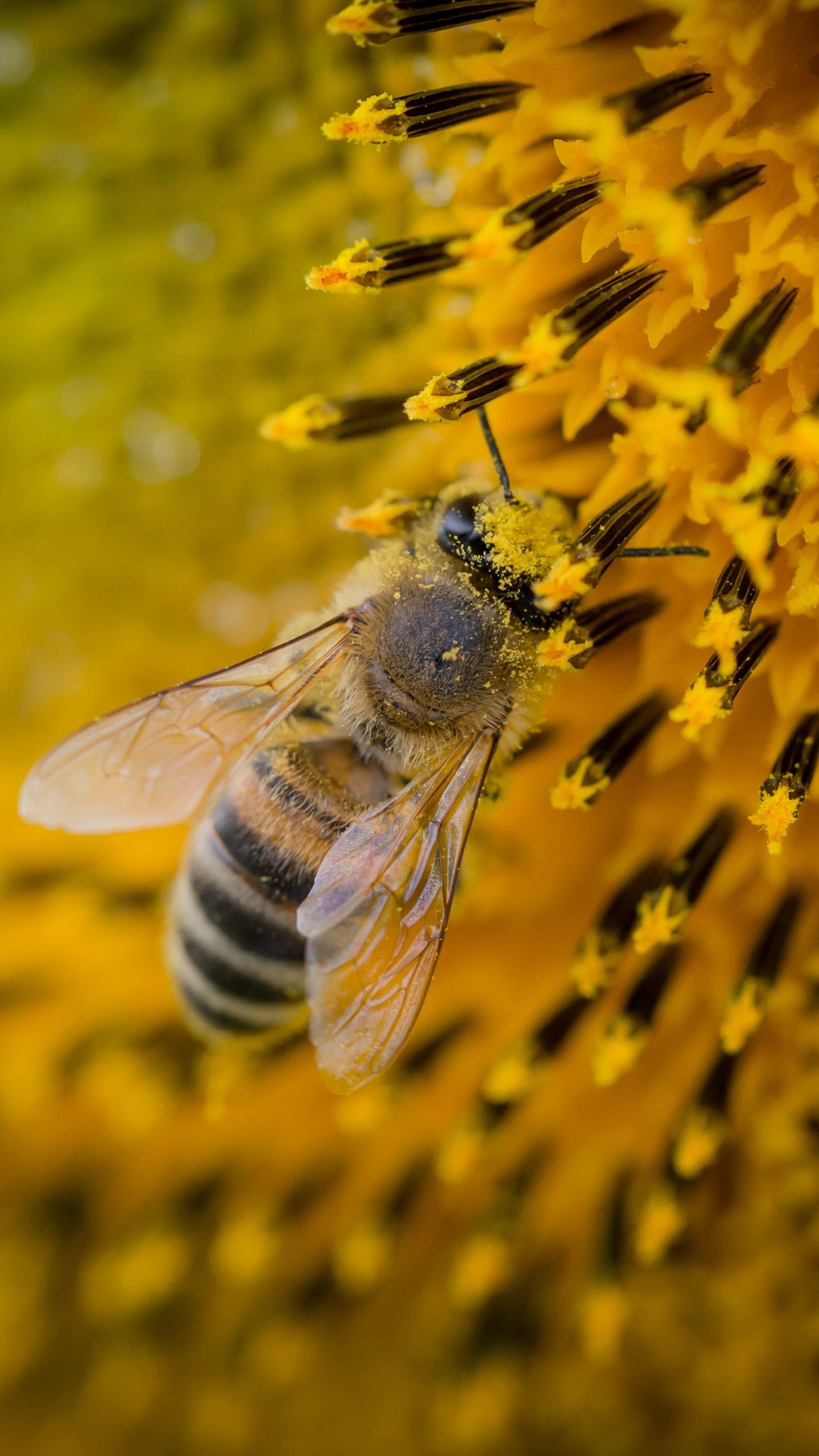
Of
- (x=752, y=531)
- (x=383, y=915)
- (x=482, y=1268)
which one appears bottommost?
(x=482, y=1268)

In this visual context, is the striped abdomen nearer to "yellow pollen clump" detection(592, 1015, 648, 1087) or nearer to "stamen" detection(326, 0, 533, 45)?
"yellow pollen clump" detection(592, 1015, 648, 1087)

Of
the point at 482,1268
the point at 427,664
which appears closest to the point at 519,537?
the point at 427,664

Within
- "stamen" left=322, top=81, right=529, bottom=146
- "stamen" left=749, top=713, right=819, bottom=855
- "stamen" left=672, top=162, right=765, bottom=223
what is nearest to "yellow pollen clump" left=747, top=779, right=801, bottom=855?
"stamen" left=749, top=713, right=819, bottom=855

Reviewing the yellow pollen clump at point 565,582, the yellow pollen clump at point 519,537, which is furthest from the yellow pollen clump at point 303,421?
the yellow pollen clump at point 565,582

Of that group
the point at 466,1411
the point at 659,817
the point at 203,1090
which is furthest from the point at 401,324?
the point at 466,1411

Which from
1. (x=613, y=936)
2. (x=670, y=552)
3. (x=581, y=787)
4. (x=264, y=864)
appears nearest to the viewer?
(x=670, y=552)

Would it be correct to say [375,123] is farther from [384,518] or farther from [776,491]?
[776,491]

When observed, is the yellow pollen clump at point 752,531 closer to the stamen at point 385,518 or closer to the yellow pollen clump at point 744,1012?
the stamen at point 385,518

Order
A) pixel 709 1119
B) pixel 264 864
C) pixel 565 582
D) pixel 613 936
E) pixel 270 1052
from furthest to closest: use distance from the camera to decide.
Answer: pixel 270 1052
pixel 709 1119
pixel 613 936
pixel 264 864
pixel 565 582
